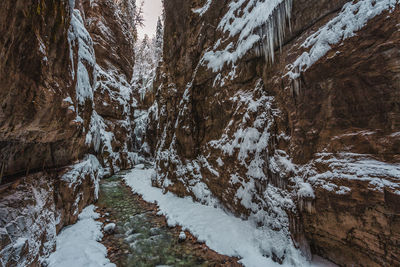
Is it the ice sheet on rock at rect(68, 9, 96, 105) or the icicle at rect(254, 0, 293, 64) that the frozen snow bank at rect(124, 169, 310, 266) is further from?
the ice sheet on rock at rect(68, 9, 96, 105)

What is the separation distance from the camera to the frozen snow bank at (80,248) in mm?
3770

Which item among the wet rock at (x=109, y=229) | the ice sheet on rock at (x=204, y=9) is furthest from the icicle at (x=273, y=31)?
the wet rock at (x=109, y=229)

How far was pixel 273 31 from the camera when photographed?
462cm

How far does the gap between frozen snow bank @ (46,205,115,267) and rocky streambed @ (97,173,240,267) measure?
270 mm

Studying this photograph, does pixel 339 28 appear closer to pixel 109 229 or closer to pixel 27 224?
pixel 27 224

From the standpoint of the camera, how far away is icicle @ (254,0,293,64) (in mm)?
4256

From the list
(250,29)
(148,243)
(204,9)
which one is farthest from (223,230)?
(204,9)

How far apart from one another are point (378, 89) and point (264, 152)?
8.25ft

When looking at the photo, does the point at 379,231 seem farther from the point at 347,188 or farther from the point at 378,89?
the point at 378,89

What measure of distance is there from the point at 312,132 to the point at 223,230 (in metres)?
3.66

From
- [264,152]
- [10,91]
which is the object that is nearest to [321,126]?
[264,152]

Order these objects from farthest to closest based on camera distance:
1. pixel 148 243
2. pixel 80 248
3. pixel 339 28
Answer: pixel 148 243 < pixel 80 248 < pixel 339 28

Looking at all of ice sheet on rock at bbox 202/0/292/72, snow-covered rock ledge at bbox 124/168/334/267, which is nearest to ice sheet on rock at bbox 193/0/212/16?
ice sheet on rock at bbox 202/0/292/72

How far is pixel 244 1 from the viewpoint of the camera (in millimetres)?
5961
